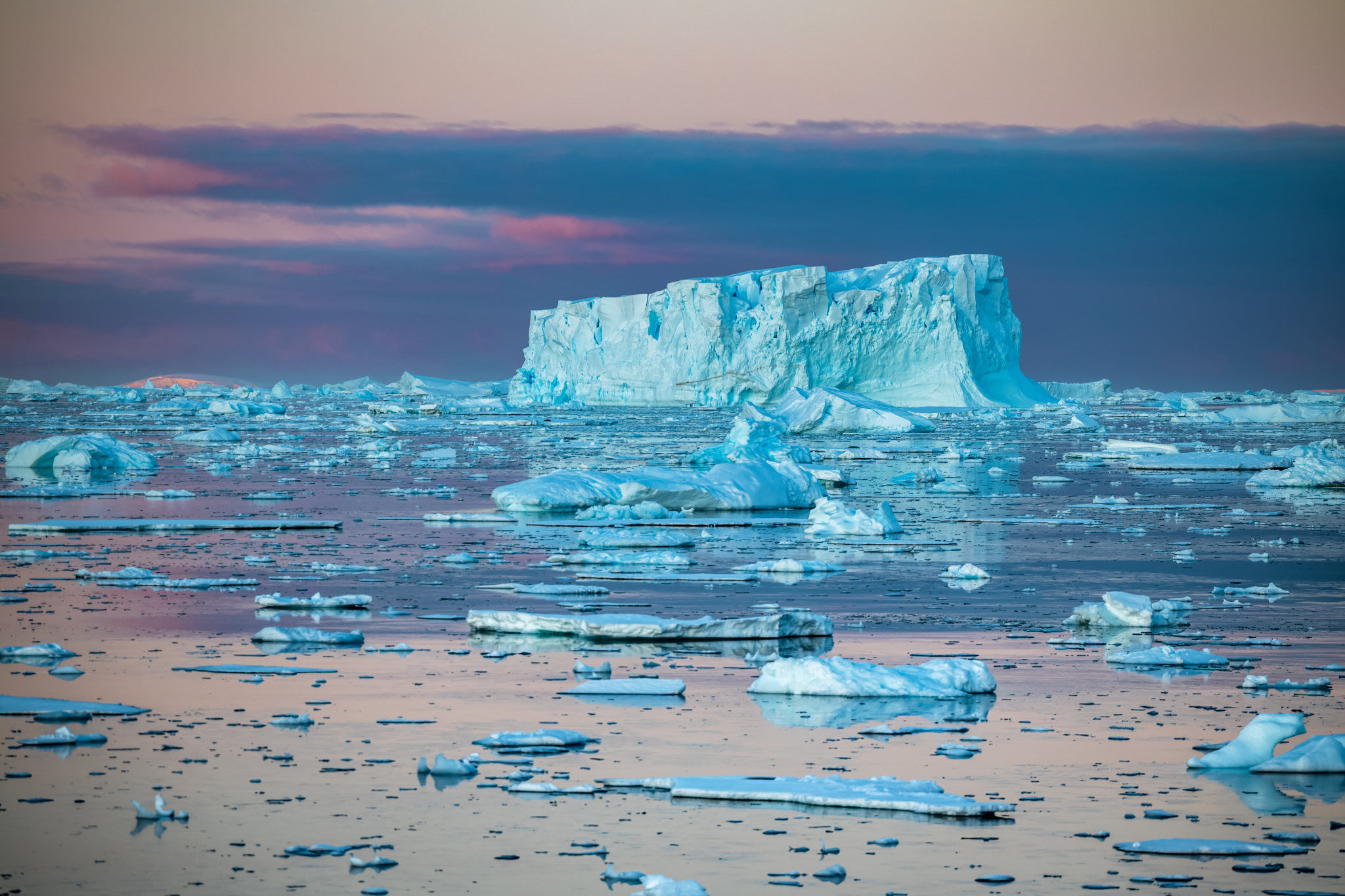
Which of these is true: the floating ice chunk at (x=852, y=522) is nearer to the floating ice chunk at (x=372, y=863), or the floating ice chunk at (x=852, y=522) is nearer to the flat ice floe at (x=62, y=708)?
the flat ice floe at (x=62, y=708)

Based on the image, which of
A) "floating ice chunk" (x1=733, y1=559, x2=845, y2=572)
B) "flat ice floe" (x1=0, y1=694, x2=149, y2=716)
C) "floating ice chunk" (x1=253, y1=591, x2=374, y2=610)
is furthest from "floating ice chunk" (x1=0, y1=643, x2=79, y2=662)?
"floating ice chunk" (x1=733, y1=559, x2=845, y2=572)

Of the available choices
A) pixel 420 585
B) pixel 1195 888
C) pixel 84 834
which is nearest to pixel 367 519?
pixel 420 585

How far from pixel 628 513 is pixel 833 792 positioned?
921cm

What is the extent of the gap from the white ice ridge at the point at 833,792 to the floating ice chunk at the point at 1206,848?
1.52ft

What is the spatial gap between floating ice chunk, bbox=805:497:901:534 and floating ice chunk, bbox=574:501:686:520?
1.49 meters

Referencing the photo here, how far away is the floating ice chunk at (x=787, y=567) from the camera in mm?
10102

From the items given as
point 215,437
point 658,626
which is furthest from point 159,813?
point 215,437

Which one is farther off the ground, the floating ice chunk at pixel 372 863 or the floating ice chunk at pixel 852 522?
the floating ice chunk at pixel 852 522

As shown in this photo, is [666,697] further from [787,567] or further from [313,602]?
[787,567]

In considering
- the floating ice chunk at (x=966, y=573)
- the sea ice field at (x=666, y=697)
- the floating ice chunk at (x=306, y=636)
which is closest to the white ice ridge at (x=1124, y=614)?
the sea ice field at (x=666, y=697)

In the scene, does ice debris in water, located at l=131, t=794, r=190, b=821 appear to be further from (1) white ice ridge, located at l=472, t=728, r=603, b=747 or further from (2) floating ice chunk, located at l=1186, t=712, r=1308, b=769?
(2) floating ice chunk, located at l=1186, t=712, r=1308, b=769

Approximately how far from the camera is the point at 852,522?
12.7 metres

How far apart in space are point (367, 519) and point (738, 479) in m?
3.61

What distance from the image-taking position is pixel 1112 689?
244 inches
